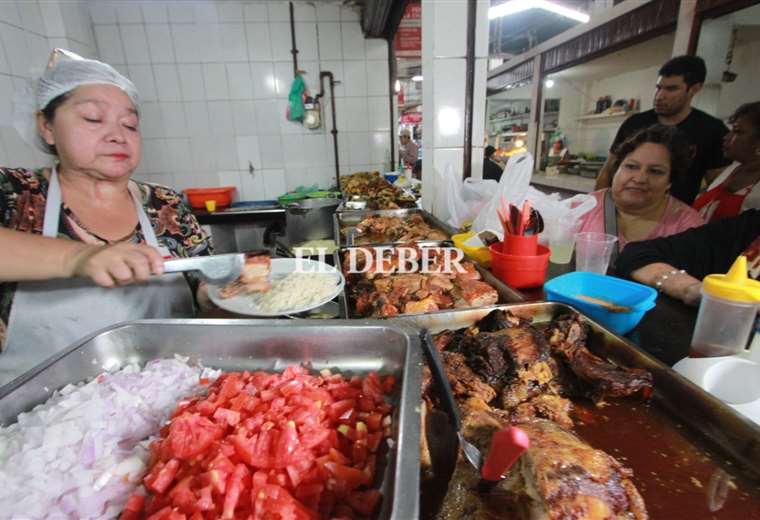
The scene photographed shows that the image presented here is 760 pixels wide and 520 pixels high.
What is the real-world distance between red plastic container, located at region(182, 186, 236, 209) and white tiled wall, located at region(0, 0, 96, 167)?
5.24ft

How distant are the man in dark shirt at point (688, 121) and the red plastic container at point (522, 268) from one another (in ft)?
7.72

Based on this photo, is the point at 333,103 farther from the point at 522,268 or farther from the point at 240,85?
the point at 522,268

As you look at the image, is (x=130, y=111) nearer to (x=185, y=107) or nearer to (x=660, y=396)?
(x=660, y=396)

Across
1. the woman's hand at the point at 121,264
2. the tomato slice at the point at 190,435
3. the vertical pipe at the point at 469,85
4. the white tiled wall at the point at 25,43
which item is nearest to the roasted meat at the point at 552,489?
the tomato slice at the point at 190,435

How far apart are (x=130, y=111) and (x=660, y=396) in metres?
2.67

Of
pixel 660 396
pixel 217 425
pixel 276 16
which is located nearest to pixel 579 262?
pixel 660 396

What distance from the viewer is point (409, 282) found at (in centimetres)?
202

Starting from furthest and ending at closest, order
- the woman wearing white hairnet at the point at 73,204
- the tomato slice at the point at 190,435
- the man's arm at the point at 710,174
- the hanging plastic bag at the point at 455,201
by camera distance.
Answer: the man's arm at the point at 710,174 < the hanging plastic bag at the point at 455,201 < the woman wearing white hairnet at the point at 73,204 < the tomato slice at the point at 190,435

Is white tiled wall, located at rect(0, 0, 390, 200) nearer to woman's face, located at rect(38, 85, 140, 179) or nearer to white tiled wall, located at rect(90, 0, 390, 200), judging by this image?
white tiled wall, located at rect(90, 0, 390, 200)

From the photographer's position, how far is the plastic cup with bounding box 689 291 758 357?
1121 millimetres

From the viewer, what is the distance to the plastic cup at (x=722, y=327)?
44.1 inches

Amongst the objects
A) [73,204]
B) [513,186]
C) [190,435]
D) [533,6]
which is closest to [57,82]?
[73,204]

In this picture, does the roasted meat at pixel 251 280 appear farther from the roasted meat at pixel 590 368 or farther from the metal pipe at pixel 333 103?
the metal pipe at pixel 333 103

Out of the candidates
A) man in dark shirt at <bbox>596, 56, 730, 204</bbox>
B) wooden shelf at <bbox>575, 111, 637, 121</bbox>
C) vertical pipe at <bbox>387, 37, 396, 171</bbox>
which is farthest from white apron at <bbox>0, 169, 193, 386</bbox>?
wooden shelf at <bbox>575, 111, 637, 121</bbox>
